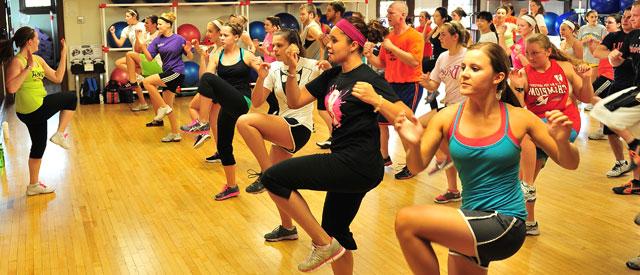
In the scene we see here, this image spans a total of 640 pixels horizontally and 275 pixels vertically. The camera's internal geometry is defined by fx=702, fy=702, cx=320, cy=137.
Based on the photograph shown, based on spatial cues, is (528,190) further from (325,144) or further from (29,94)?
(29,94)

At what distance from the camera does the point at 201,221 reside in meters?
5.12

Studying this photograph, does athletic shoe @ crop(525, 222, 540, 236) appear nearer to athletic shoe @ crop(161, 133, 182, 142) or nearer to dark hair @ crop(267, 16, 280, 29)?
dark hair @ crop(267, 16, 280, 29)

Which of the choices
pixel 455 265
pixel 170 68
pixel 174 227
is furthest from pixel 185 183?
pixel 455 265

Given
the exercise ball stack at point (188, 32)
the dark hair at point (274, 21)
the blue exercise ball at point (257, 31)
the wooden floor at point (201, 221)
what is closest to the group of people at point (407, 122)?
the wooden floor at point (201, 221)

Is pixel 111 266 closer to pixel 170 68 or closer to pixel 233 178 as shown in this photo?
pixel 233 178

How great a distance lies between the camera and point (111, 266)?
4.22 metres

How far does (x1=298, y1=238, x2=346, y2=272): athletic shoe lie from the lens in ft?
11.1

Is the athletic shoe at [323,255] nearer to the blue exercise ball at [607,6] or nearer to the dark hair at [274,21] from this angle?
the dark hair at [274,21]

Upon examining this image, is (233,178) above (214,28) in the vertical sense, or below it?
below

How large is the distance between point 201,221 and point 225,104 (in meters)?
0.93

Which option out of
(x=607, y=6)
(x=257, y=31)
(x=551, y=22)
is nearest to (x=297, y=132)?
(x=257, y=31)

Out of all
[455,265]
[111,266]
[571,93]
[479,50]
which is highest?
[479,50]

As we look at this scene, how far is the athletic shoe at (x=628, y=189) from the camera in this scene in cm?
571

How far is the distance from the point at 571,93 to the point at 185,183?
3350mm
